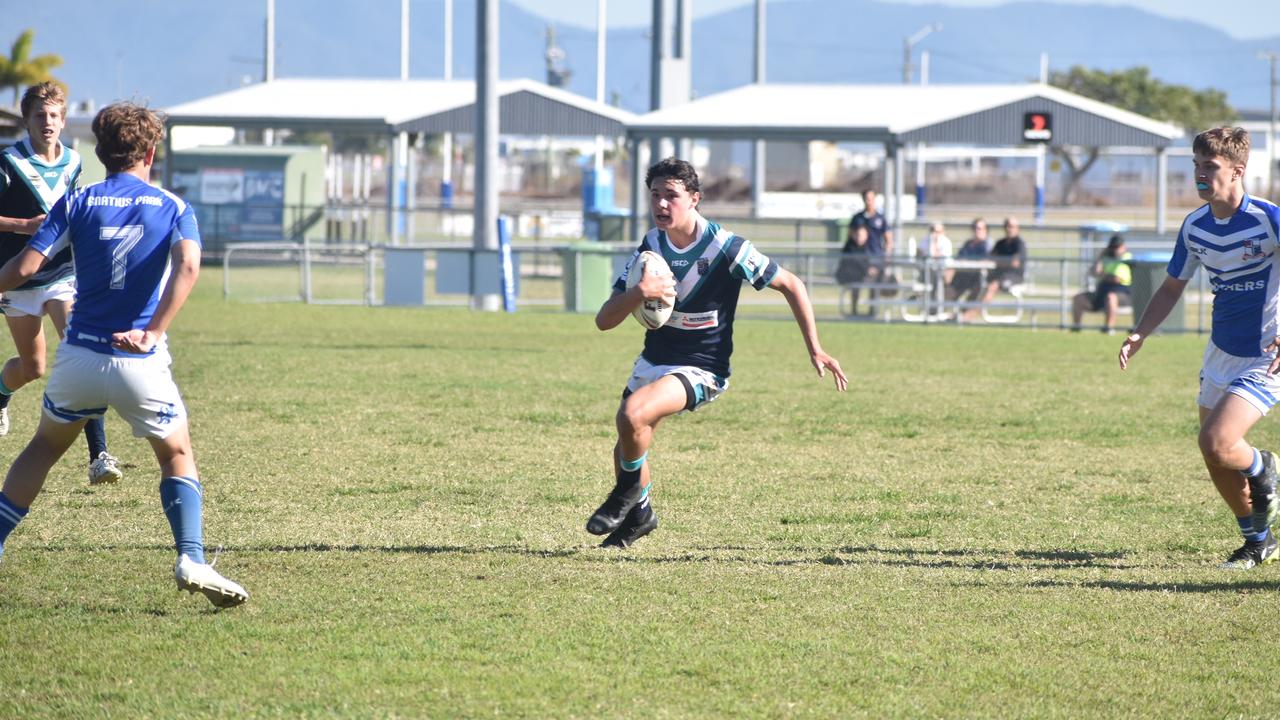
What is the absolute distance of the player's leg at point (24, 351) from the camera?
908cm

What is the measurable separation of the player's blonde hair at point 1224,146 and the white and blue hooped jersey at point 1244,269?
0.78ft

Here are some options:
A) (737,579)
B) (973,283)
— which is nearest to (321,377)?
(737,579)

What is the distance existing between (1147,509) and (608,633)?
4.15 m

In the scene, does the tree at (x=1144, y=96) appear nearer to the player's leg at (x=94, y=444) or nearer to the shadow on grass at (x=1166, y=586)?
the player's leg at (x=94, y=444)

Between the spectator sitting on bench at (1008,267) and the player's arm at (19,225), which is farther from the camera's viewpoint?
the spectator sitting on bench at (1008,267)

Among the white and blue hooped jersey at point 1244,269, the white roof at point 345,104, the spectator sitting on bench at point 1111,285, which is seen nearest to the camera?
the white and blue hooped jersey at point 1244,269

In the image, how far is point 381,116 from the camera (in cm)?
3534

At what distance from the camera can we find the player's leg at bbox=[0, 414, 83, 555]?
19.8 ft

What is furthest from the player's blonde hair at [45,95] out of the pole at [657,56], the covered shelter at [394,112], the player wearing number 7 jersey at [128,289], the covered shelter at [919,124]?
the covered shelter at [394,112]

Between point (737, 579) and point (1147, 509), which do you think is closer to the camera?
point (737, 579)

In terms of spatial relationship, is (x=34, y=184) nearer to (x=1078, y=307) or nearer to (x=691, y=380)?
(x=691, y=380)

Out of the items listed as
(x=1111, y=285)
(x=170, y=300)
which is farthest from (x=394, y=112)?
(x=170, y=300)

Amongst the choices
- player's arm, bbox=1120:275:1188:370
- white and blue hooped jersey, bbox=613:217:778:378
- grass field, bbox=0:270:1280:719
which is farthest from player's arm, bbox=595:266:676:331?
player's arm, bbox=1120:275:1188:370

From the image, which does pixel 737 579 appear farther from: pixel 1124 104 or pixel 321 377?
pixel 1124 104
